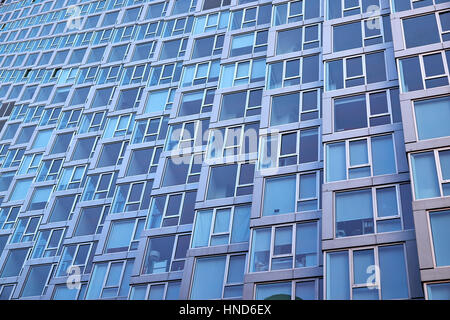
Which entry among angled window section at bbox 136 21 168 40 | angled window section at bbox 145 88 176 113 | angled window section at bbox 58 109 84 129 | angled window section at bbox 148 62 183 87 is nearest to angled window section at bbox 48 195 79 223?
angled window section at bbox 58 109 84 129

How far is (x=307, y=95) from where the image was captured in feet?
82.1

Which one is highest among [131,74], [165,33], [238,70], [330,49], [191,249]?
[165,33]

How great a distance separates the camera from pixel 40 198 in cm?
3622

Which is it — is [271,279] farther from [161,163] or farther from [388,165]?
[161,163]

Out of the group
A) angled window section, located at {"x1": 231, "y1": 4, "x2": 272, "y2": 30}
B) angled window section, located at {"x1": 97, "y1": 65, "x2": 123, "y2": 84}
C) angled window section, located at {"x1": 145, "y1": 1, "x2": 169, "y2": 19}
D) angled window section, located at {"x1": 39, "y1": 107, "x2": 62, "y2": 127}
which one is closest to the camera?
angled window section, located at {"x1": 231, "y1": 4, "x2": 272, "y2": 30}

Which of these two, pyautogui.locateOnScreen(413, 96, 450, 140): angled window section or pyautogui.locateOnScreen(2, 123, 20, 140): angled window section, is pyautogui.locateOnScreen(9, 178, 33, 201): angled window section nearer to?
pyautogui.locateOnScreen(2, 123, 20, 140): angled window section

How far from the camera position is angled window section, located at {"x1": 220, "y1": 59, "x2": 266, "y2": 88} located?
2875cm

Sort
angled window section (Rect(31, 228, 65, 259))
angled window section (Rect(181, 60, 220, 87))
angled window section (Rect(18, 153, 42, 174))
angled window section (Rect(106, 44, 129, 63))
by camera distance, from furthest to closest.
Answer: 1. angled window section (Rect(106, 44, 129, 63))
2. angled window section (Rect(18, 153, 42, 174))
3. angled window section (Rect(31, 228, 65, 259))
4. angled window section (Rect(181, 60, 220, 87))

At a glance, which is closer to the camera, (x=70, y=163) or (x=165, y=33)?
(x=70, y=163)

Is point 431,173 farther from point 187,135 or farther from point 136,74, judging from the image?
point 136,74

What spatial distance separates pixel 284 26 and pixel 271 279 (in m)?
14.8

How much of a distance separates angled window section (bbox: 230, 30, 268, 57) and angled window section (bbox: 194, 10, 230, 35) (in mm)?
3754
